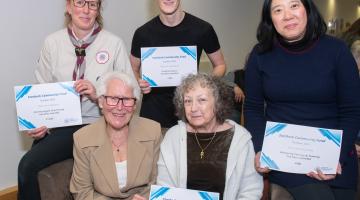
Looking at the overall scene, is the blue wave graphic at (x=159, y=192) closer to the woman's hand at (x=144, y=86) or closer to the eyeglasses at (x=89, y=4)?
the woman's hand at (x=144, y=86)

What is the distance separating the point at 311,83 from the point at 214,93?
49 centimetres

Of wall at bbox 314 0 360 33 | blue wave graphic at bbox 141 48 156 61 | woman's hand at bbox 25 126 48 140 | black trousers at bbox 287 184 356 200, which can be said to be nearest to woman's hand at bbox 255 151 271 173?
black trousers at bbox 287 184 356 200

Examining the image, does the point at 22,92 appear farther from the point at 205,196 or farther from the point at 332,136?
the point at 332,136

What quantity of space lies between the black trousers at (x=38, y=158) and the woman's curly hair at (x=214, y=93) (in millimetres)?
698

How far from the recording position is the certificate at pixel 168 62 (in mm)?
2363

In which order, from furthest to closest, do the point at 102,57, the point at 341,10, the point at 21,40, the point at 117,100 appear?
the point at 341,10
the point at 21,40
the point at 102,57
the point at 117,100

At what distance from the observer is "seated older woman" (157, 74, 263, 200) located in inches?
75.2

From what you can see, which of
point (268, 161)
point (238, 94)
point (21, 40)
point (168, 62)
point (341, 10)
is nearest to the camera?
point (268, 161)

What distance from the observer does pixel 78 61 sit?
2.22 metres

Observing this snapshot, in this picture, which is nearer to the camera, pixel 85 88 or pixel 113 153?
pixel 113 153

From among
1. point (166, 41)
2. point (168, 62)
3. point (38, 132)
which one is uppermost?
point (166, 41)

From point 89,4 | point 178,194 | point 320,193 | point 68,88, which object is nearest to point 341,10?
point 89,4

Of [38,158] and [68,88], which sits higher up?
[68,88]

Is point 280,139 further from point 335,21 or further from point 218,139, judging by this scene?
point 335,21
